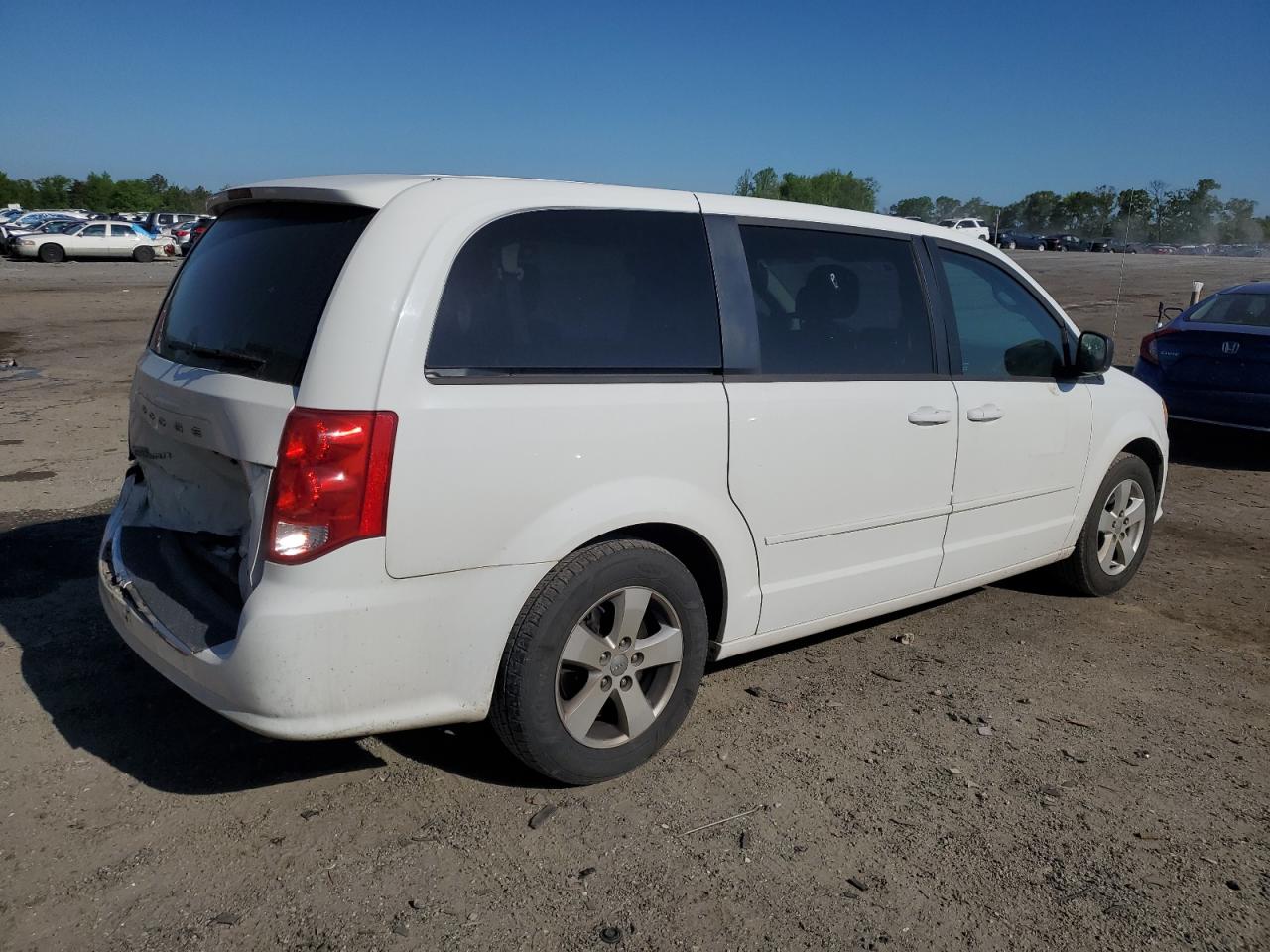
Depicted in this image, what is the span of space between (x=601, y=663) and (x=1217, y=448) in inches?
331

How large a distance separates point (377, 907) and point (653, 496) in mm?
1394

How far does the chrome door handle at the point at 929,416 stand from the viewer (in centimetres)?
409

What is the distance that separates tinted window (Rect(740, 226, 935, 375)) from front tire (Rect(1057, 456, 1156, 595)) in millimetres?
1569

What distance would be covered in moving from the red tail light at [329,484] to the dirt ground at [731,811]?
3.03 ft

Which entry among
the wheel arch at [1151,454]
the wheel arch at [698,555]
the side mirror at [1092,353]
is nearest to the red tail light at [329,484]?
the wheel arch at [698,555]

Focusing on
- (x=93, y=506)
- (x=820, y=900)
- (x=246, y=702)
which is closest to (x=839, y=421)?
(x=820, y=900)

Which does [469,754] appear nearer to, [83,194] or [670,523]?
[670,523]

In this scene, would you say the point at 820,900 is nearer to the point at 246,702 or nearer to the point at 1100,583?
the point at 246,702

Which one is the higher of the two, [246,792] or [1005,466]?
[1005,466]

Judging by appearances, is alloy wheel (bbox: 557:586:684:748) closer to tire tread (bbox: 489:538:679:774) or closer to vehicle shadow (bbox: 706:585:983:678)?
tire tread (bbox: 489:538:679:774)

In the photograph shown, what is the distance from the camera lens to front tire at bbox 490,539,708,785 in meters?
3.12

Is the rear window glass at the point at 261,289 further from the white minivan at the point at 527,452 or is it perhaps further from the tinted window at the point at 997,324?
the tinted window at the point at 997,324

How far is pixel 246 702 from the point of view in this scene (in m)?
2.85

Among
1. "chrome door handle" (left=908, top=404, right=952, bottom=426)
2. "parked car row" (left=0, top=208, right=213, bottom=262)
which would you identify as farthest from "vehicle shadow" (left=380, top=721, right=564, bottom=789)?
"parked car row" (left=0, top=208, right=213, bottom=262)
